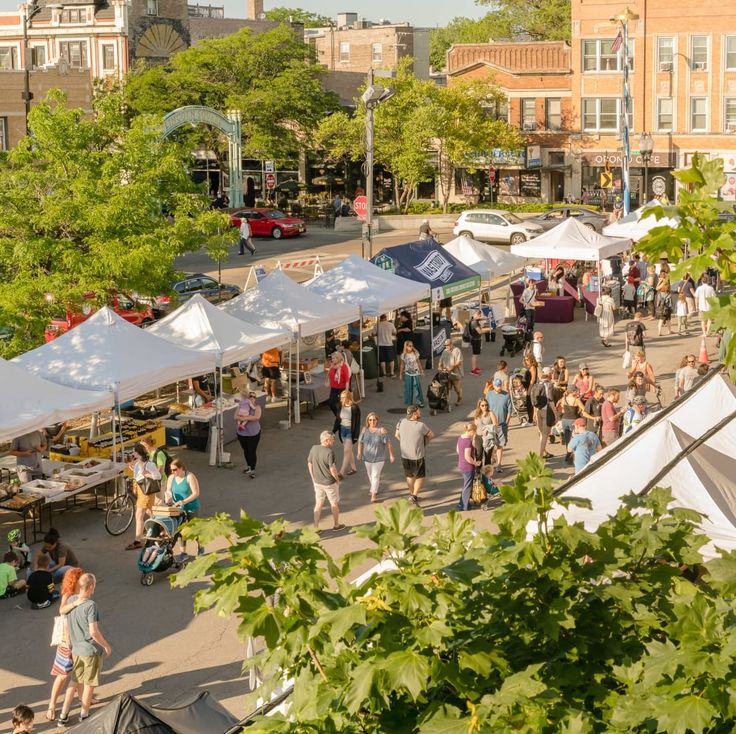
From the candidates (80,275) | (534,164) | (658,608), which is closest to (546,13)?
(534,164)

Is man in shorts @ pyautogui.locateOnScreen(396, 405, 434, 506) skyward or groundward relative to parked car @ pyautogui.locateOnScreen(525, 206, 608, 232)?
groundward

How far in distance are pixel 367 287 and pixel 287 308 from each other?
2.64m

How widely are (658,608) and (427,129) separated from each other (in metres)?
51.5

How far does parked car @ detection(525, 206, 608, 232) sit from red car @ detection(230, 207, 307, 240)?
10316mm

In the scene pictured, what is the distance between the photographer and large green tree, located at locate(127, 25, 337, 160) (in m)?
60.9

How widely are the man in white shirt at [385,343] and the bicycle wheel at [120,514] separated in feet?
32.1

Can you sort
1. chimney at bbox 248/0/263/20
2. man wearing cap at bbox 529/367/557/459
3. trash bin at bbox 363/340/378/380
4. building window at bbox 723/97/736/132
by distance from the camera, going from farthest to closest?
chimney at bbox 248/0/263/20, building window at bbox 723/97/736/132, trash bin at bbox 363/340/378/380, man wearing cap at bbox 529/367/557/459

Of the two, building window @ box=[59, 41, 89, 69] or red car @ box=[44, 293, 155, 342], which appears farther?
building window @ box=[59, 41, 89, 69]

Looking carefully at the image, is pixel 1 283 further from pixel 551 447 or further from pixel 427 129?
pixel 427 129

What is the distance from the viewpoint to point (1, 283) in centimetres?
2248

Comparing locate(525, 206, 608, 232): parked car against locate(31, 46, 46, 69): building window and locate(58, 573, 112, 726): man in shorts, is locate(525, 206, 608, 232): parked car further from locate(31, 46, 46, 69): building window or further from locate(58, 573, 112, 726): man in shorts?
locate(58, 573, 112, 726): man in shorts

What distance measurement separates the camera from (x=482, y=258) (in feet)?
103

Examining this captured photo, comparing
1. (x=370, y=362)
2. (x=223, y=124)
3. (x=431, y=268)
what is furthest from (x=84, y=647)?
(x=223, y=124)

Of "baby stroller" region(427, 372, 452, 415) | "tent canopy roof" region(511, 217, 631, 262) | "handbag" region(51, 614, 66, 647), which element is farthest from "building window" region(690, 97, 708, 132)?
"handbag" region(51, 614, 66, 647)
